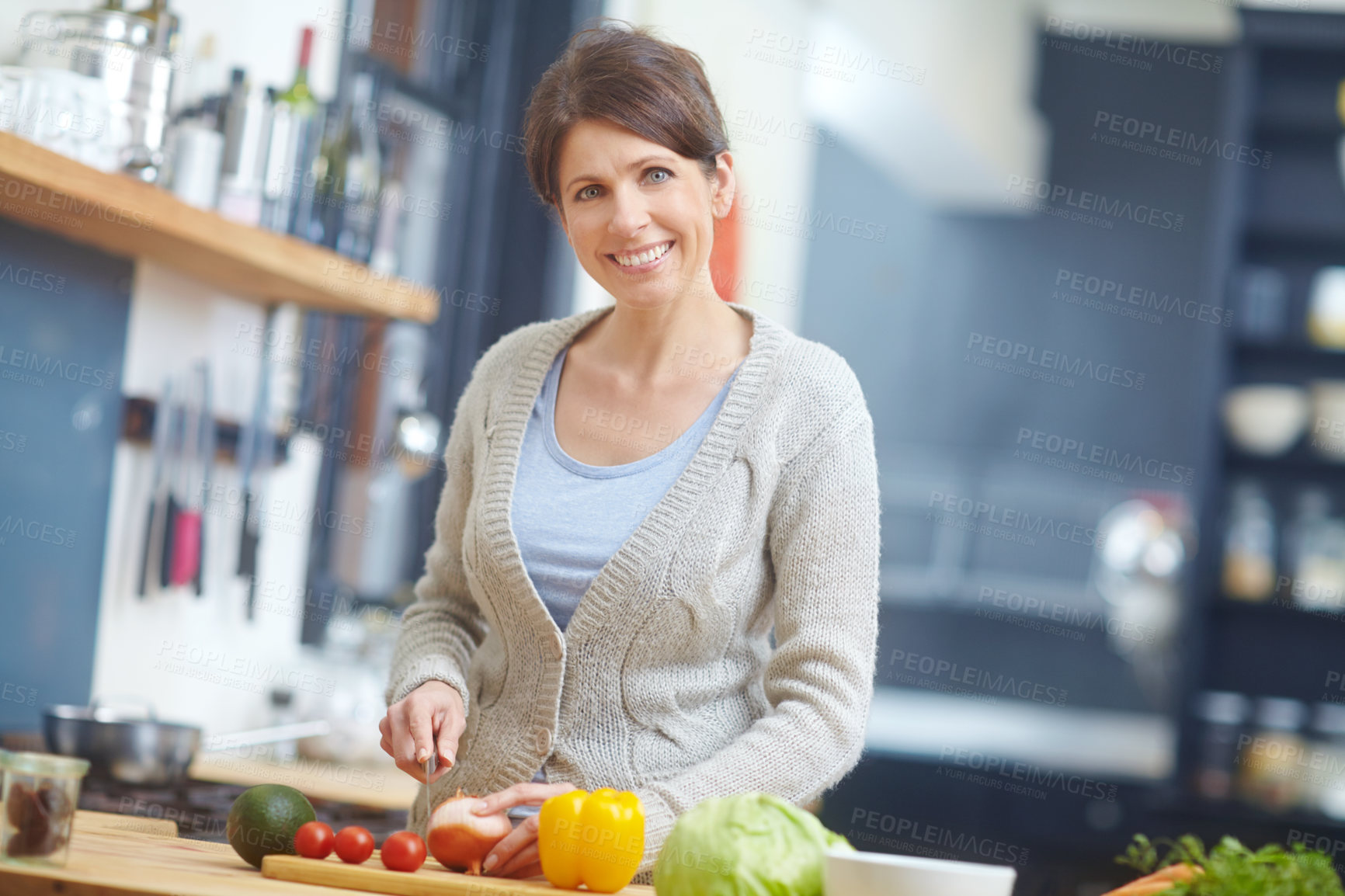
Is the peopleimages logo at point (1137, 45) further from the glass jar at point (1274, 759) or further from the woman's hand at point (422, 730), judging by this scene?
the woman's hand at point (422, 730)

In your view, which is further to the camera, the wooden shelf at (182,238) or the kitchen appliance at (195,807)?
the wooden shelf at (182,238)

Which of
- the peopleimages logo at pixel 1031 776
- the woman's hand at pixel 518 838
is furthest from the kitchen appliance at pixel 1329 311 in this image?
the woman's hand at pixel 518 838

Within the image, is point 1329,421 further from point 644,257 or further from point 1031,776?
point 644,257

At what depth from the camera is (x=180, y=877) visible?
114cm

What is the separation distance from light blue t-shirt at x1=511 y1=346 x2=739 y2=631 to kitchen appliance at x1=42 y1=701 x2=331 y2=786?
808 millimetres

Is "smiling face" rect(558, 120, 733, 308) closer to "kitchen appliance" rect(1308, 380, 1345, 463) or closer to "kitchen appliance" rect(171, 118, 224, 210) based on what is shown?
"kitchen appliance" rect(171, 118, 224, 210)

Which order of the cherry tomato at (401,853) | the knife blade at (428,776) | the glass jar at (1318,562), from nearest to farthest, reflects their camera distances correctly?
1. the cherry tomato at (401,853)
2. the knife blade at (428,776)
3. the glass jar at (1318,562)

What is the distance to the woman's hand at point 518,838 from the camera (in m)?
1.21

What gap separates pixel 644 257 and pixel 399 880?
64 centimetres

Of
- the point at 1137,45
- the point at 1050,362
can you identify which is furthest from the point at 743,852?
the point at 1137,45

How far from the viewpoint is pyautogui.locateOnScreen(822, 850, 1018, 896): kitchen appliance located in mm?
947

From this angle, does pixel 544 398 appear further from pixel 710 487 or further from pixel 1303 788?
pixel 1303 788

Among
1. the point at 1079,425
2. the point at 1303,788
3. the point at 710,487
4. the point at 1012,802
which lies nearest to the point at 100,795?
the point at 710,487

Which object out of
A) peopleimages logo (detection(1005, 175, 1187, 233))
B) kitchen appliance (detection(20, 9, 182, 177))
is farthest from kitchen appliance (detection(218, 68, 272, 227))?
peopleimages logo (detection(1005, 175, 1187, 233))
